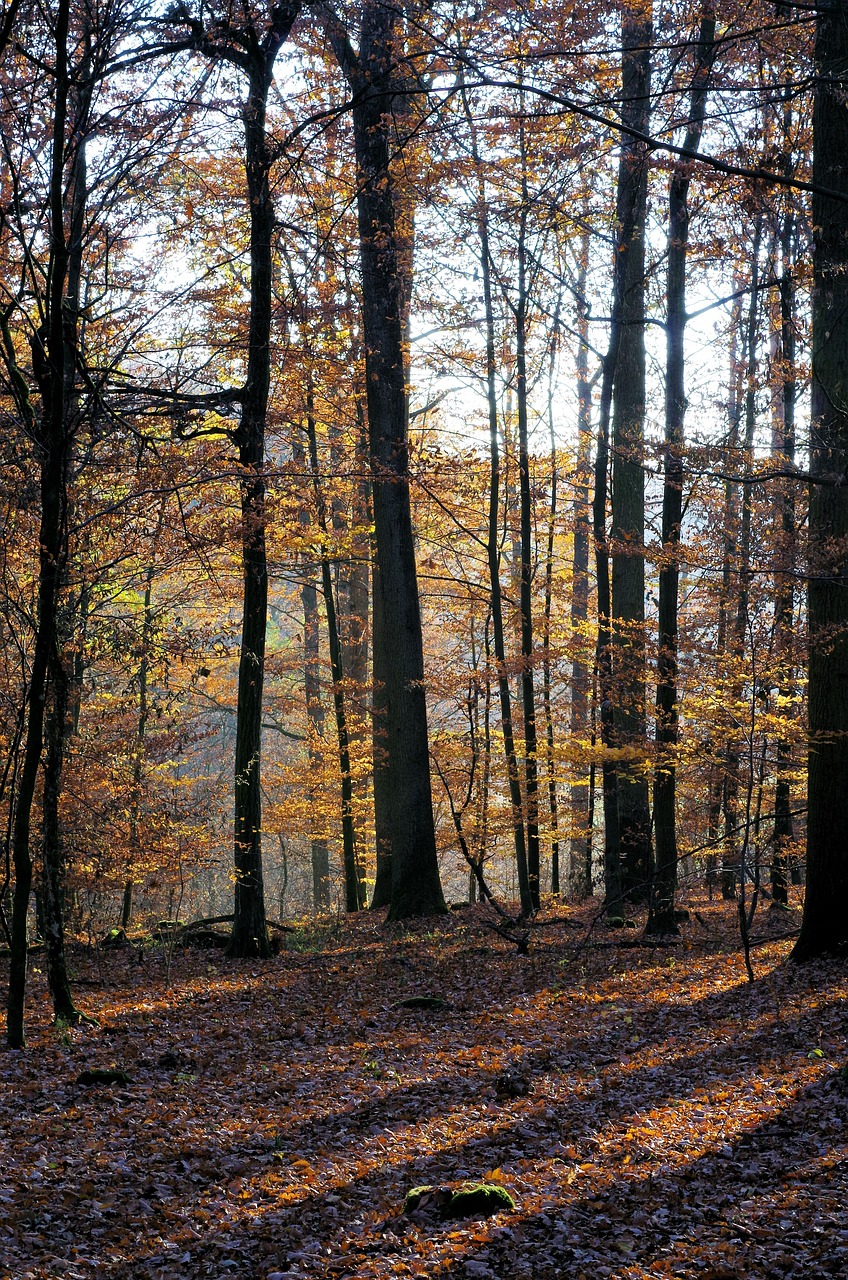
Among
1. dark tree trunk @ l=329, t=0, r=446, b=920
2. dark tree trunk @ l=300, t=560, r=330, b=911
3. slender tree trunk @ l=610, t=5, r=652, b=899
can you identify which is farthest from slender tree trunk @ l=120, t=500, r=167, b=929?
dark tree trunk @ l=300, t=560, r=330, b=911

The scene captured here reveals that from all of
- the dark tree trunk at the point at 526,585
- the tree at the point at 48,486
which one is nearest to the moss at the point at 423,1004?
the tree at the point at 48,486

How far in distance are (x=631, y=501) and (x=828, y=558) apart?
664cm

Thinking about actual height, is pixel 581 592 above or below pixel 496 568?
above

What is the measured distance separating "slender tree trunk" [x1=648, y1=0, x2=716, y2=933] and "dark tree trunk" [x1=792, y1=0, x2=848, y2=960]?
1.79 m

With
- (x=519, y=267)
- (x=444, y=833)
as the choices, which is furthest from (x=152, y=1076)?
(x=444, y=833)

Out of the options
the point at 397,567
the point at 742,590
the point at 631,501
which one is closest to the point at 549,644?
the point at 631,501

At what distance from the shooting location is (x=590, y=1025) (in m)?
8.05

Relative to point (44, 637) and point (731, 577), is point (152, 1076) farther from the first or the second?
point (731, 577)

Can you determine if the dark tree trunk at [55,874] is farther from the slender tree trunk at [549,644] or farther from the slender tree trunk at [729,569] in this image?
the slender tree trunk at [549,644]

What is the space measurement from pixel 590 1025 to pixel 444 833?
11546 millimetres

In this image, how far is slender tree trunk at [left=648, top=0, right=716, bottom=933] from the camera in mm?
10492

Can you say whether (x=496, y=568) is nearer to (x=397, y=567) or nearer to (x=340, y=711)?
(x=397, y=567)

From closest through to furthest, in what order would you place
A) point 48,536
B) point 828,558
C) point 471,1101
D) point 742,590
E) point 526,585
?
point 471,1101
point 48,536
point 828,558
point 742,590
point 526,585

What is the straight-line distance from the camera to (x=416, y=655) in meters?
13.7
